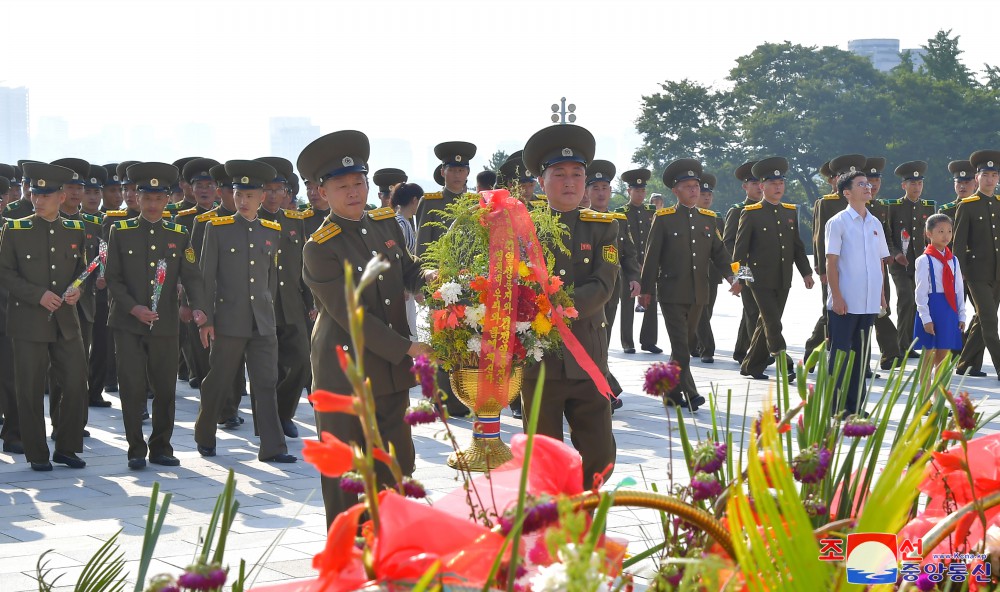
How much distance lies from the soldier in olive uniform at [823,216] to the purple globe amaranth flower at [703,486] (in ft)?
36.0

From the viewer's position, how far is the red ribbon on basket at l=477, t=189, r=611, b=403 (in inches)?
204

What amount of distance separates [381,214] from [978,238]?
30.1 feet

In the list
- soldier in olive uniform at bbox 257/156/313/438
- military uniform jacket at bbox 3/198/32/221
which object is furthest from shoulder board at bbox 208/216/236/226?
military uniform jacket at bbox 3/198/32/221

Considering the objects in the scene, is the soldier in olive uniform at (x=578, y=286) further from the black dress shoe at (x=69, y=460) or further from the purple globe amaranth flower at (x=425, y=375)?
the black dress shoe at (x=69, y=460)

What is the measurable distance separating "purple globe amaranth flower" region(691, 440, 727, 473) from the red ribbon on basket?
342 centimetres

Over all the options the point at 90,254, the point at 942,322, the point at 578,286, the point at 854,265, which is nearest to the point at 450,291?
the point at 578,286

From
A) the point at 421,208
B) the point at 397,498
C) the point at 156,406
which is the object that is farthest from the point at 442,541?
the point at 421,208

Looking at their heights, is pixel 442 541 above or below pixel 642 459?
above

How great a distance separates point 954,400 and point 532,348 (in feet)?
12.1

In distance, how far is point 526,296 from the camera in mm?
5207

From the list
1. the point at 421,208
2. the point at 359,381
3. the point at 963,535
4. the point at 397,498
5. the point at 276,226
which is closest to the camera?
the point at 359,381

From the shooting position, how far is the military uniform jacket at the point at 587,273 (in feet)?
17.9

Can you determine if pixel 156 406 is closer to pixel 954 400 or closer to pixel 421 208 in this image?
pixel 421 208

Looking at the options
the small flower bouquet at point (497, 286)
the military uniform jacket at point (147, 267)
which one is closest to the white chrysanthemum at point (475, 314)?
the small flower bouquet at point (497, 286)
